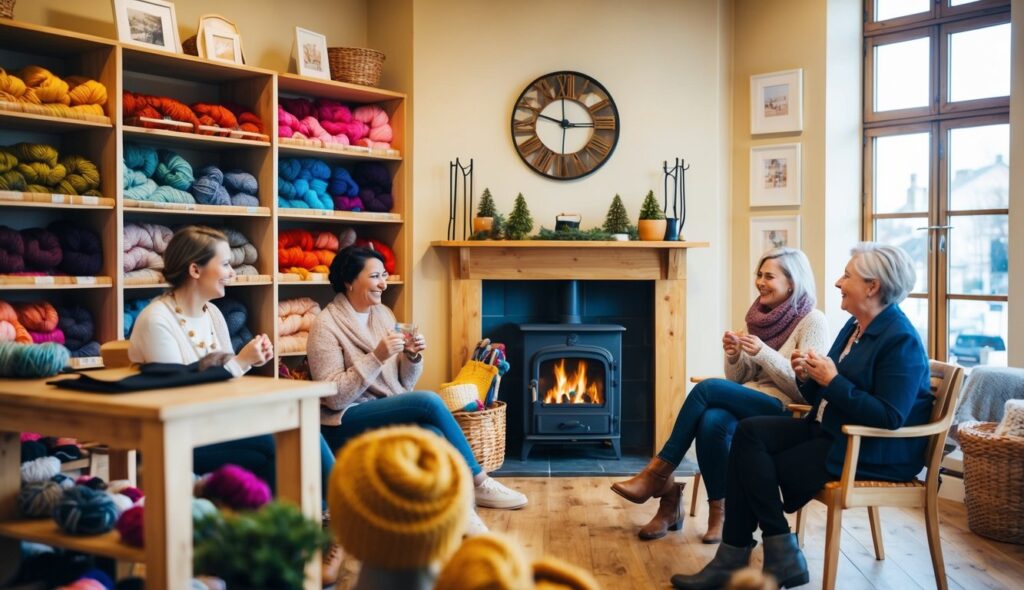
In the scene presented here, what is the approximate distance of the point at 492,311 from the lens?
5.00 metres

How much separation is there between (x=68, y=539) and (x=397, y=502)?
2.72ft

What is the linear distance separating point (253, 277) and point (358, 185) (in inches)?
33.7

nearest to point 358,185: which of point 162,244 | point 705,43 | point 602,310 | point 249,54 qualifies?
point 249,54

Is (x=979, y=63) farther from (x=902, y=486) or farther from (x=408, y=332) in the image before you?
(x=408, y=332)

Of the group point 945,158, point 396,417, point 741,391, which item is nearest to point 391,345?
point 396,417

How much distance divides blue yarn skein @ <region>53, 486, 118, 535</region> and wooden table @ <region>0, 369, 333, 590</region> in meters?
0.02

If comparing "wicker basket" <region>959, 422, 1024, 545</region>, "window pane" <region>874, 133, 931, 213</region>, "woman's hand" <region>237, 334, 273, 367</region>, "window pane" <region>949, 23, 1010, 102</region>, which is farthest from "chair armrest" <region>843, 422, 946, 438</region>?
"window pane" <region>949, 23, 1010, 102</region>

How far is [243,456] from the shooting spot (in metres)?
2.65

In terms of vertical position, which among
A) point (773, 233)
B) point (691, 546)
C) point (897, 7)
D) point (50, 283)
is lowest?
point (691, 546)

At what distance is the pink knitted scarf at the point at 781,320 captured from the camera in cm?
355

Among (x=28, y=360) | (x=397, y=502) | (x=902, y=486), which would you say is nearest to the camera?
(x=397, y=502)

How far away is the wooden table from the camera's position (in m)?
1.59

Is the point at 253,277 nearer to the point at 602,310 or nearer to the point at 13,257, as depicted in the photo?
the point at 13,257

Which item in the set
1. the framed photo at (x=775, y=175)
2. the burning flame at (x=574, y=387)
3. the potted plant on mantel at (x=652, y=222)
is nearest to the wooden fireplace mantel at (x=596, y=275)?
the potted plant on mantel at (x=652, y=222)
